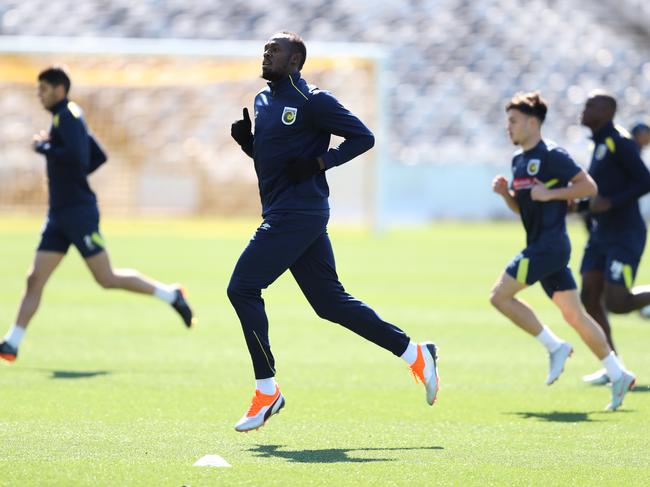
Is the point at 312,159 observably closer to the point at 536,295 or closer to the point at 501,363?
the point at 501,363

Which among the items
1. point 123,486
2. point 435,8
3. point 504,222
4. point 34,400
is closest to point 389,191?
point 504,222

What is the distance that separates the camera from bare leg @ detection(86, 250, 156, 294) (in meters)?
11.3

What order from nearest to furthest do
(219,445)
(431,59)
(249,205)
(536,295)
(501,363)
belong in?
(219,445) < (501,363) < (536,295) < (249,205) < (431,59)

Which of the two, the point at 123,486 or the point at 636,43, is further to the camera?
the point at 636,43

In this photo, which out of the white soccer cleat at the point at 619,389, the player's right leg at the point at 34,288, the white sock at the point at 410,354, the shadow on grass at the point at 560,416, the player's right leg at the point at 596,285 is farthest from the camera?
the player's right leg at the point at 34,288

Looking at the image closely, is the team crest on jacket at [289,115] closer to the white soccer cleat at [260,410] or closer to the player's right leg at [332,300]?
the player's right leg at [332,300]

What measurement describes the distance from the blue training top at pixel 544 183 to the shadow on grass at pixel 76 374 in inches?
145

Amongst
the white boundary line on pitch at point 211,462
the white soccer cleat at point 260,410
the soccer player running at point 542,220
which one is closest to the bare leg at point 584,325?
the soccer player running at point 542,220

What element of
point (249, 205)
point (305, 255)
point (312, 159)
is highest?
point (249, 205)

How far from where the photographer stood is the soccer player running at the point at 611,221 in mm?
10242

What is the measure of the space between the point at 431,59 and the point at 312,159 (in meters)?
39.2

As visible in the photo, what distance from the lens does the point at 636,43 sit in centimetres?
4881

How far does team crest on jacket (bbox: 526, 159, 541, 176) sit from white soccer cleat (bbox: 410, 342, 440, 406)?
1.72 metres

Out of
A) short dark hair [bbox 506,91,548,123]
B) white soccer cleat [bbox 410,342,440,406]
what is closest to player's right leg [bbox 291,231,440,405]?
white soccer cleat [bbox 410,342,440,406]
